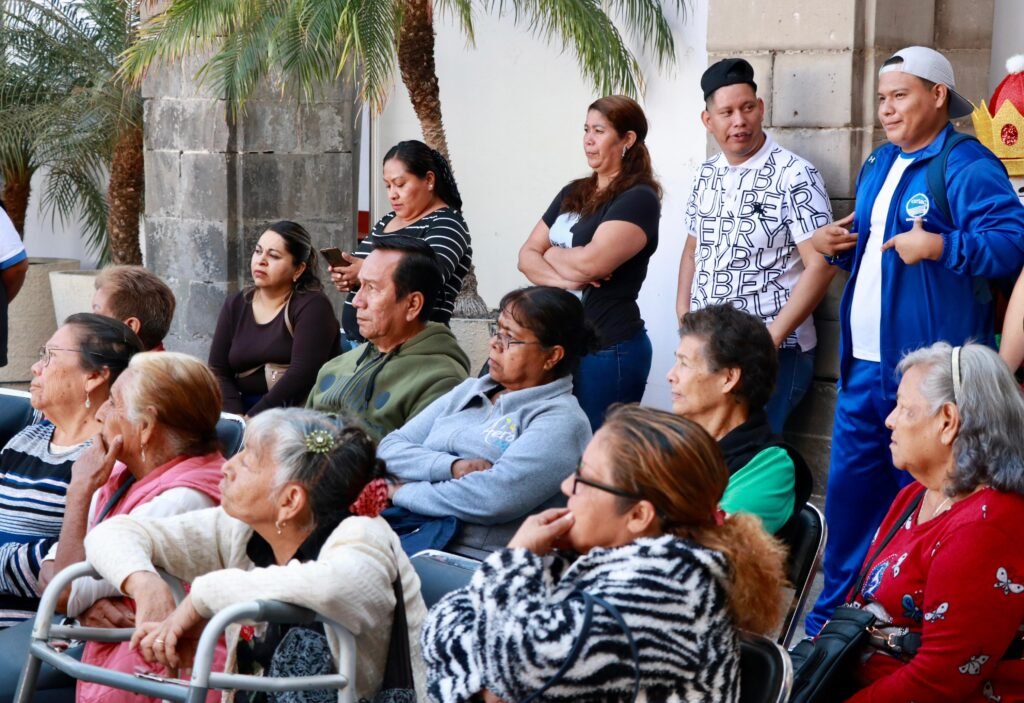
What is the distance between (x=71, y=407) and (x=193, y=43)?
3.69 metres

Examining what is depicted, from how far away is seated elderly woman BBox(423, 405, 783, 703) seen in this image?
241 cm

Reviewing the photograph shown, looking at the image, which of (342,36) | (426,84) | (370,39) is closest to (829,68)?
(370,39)

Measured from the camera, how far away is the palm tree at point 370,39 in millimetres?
6523

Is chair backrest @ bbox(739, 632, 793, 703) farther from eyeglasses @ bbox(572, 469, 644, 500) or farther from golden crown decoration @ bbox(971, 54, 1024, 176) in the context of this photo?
golden crown decoration @ bbox(971, 54, 1024, 176)

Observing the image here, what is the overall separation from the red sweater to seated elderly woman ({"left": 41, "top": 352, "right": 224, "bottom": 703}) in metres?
1.59

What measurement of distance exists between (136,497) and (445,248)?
2057mm

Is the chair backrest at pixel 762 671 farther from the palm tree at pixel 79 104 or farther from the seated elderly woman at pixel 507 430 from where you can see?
the palm tree at pixel 79 104

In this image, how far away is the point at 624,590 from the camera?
242cm

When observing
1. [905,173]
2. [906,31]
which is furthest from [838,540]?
[906,31]

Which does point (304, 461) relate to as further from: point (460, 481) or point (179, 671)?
point (460, 481)

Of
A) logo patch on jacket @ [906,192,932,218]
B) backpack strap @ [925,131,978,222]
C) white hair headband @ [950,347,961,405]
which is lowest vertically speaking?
white hair headband @ [950,347,961,405]

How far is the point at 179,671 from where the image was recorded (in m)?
3.02

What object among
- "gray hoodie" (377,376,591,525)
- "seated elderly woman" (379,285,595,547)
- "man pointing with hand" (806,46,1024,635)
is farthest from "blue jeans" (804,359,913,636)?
"gray hoodie" (377,376,591,525)

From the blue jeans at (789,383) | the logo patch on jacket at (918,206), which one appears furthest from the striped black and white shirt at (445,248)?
the logo patch on jacket at (918,206)
